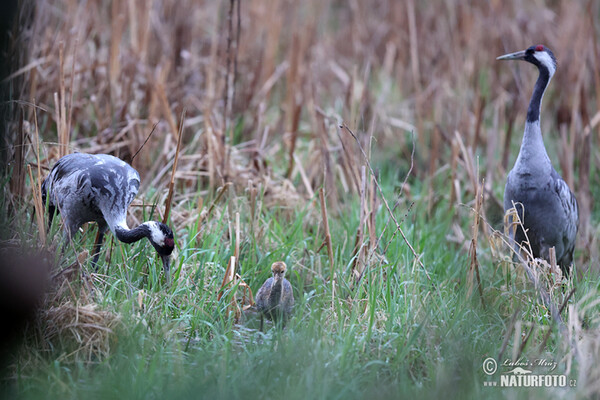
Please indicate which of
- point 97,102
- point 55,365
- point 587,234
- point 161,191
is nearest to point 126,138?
point 97,102

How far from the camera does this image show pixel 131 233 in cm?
325

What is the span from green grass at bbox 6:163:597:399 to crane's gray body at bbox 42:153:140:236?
218 mm

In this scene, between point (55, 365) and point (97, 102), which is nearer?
point (55, 365)

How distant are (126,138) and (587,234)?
137 inches

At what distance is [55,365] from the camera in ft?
8.99

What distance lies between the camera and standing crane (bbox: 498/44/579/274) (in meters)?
4.06

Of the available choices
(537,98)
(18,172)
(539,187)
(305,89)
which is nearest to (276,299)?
(18,172)

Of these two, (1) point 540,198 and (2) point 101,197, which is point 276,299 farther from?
(1) point 540,198

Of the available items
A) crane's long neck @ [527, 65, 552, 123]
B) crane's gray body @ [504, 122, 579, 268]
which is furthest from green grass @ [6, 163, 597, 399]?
crane's long neck @ [527, 65, 552, 123]

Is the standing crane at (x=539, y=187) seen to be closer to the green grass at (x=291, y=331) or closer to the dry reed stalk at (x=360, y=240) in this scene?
the green grass at (x=291, y=331)

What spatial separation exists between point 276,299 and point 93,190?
1035 mm

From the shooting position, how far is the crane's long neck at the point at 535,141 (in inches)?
159

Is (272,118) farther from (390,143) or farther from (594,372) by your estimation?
(594,372)

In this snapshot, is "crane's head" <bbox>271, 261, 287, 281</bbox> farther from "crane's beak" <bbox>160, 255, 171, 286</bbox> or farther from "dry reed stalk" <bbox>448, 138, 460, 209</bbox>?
"dry reed stalk" <bbox>448, 138, 460, 209</bbox>
